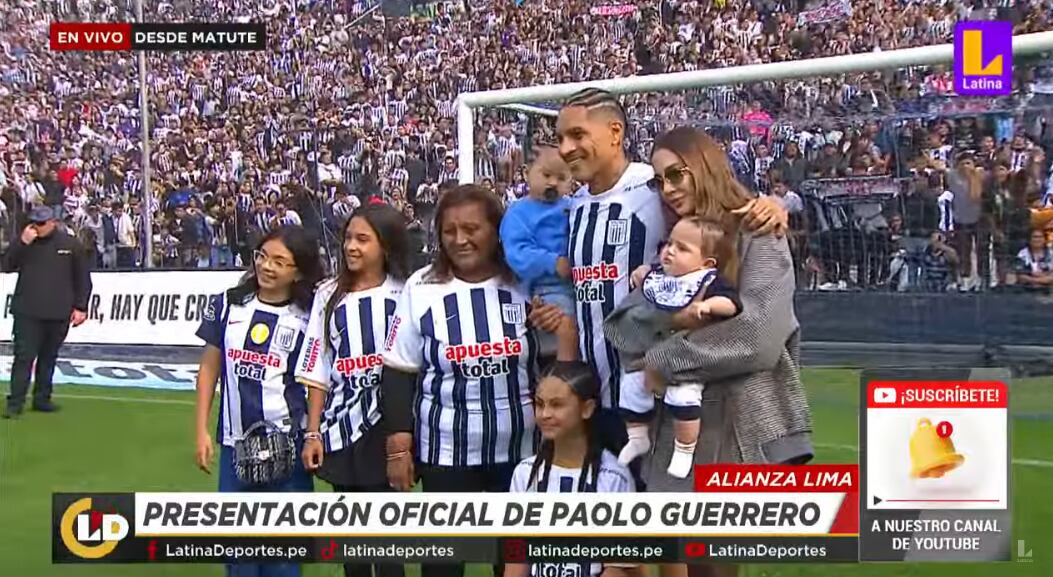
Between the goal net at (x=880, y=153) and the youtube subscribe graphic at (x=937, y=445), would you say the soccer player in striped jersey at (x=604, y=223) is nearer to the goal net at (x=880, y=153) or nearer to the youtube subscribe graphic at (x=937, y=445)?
the goal net at (x=880, y=153)

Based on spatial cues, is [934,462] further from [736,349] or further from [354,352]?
[354,352]

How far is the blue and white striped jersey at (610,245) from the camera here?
2830 millimetres

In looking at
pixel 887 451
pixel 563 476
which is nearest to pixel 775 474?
pixel 887 451

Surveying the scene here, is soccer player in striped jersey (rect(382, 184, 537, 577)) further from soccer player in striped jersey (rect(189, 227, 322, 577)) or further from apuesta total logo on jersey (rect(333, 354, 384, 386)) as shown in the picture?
soccer player in striped jersey (rect(189, 227, 322, 577))

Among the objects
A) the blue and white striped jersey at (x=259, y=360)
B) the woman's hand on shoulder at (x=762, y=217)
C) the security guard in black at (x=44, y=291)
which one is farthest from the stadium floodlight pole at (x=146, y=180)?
the woman's hand on shoulder at (x=762, y=217)

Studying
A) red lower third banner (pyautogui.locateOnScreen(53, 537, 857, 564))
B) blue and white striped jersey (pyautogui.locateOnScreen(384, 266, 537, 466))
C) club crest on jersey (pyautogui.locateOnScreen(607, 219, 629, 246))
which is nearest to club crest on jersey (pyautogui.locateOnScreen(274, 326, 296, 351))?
blue and white striped jersey (pyautogui.locateOnScreen(384, 266, 537, 466))

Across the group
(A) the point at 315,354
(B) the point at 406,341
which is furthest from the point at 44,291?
(B) the point at 406,341

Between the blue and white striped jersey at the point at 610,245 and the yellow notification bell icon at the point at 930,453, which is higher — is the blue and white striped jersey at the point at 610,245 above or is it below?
above

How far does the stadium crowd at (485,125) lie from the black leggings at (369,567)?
547mm

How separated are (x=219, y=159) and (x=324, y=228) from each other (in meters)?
0.31

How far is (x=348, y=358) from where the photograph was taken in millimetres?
3070

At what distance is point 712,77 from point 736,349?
71 centimetres

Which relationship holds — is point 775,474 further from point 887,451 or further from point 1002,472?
point 1002,472

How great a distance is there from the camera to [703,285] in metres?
2.69
